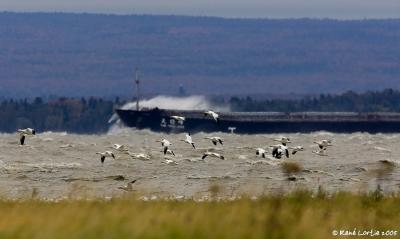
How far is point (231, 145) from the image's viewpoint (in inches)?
3327

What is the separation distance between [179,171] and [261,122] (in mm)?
68900

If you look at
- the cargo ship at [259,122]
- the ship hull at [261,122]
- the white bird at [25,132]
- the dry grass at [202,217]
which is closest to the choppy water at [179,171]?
the white bird at [25,132]

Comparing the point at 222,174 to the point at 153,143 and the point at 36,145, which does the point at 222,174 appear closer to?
the point at 36,145

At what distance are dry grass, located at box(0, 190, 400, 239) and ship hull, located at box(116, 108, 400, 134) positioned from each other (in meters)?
90.1

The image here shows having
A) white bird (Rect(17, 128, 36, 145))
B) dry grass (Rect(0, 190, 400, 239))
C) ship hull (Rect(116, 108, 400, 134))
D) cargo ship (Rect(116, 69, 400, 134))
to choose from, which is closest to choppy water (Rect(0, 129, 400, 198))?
white bird (Rect(17, 128, 36, 145))

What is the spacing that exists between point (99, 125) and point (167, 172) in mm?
123249

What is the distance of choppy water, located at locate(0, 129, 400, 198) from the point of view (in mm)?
Result: 45688

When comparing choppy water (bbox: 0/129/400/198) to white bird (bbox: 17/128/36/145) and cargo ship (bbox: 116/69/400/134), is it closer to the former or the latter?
white bird (bbox: 17/128/36/145)

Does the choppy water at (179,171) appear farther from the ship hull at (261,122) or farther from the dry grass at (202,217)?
the ship hull at (261,122)

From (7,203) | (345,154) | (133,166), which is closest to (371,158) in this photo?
(345,154)

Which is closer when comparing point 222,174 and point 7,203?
point 7,203

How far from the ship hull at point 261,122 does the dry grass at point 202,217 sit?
90102mm

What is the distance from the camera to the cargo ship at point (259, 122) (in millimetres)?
124750

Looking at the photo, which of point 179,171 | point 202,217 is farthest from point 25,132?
point 202,217
